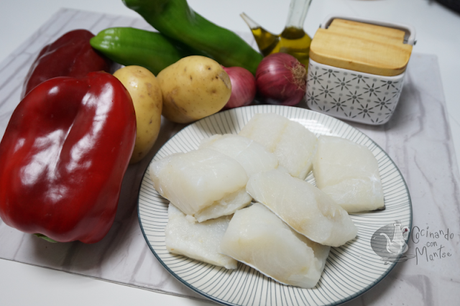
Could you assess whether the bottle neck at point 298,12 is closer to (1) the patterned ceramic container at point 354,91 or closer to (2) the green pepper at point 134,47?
(1) the patterned ceramic container at point 354,91

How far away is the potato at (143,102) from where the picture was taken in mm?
1201

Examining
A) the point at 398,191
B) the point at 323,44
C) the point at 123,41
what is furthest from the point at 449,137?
the point at 123,41

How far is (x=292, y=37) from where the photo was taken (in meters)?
1.61

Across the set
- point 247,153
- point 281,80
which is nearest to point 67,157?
point 247,153

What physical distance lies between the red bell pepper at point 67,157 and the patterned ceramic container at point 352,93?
0.71m

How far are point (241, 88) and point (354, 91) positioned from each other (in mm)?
422

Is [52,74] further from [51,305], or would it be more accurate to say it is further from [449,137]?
[449,137]

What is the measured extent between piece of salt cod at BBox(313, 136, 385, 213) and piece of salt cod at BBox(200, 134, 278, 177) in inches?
6.3

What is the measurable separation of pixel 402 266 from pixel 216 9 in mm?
1857

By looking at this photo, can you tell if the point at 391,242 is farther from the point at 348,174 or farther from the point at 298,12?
the point at 298,12

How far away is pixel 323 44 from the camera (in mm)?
1341

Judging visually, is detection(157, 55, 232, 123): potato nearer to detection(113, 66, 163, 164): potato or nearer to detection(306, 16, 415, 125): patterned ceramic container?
detection(113, 66, 163, 164): potato

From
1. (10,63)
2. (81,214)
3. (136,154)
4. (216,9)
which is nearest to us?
(81,214)

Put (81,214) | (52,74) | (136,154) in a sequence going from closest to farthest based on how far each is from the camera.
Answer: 1. (81,214)
2. (136,154)
3. (52,74)
